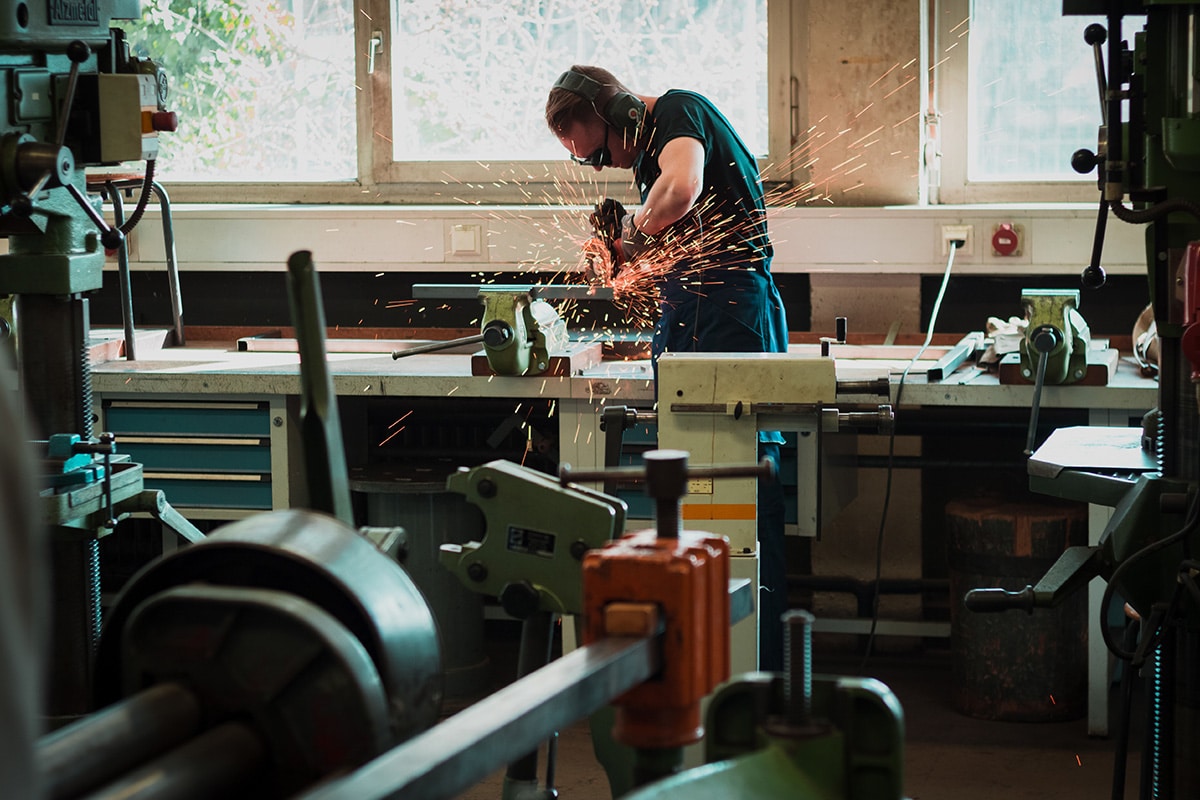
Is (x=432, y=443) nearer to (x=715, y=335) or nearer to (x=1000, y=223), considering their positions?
(x=715, y=335)

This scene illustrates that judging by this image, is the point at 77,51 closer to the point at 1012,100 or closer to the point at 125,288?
the point at 125,288

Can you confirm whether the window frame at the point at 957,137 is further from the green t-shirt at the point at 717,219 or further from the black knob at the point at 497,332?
the black knob at the point at 497,332

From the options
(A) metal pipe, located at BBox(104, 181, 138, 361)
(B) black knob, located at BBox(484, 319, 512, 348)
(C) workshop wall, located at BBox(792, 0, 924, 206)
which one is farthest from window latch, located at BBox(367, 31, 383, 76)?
(B) black knob, located at BBox(484, 319, 512, 348)

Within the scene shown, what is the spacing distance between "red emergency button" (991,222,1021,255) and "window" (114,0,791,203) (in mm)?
675

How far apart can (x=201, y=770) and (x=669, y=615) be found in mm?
401

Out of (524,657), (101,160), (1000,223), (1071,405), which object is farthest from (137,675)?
(1000,223)

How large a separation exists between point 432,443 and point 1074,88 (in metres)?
2.00

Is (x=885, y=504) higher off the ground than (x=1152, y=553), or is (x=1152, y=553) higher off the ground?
(x=1152, y=553)

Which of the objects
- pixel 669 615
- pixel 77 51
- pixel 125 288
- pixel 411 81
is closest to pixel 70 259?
pixel 77 51

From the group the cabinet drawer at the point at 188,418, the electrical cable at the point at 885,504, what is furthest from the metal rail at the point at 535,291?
the electrical cable at the point at 885,504

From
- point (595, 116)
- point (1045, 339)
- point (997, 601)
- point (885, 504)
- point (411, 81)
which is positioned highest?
point (411, 81)

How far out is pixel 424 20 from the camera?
4215 millimetres

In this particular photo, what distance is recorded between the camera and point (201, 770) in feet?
2.99

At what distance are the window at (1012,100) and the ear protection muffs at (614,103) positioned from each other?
1.27 m
